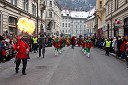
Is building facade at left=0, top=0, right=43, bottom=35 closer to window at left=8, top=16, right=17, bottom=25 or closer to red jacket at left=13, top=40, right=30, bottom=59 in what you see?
window at left=8, top=16, right=17, bottom=25

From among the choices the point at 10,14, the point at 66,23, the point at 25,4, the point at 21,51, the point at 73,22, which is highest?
the point at 73,22

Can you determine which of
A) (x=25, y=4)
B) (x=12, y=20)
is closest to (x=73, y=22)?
(x=25, y=4)

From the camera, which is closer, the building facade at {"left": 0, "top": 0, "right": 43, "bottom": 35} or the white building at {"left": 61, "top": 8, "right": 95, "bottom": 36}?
the building facade at {"left": 0, "top": 0, "right": 43, "bottom": 35}

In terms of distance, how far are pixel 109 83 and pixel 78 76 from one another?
1.89 m

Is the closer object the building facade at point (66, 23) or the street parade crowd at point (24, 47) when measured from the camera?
the street parade crowd at point (24, 47)

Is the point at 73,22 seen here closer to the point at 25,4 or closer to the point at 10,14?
the point at 25,4

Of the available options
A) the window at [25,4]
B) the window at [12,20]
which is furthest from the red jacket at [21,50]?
the window at [25,4]

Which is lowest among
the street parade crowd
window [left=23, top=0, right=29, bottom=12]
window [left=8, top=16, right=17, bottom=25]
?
the street parade crowd

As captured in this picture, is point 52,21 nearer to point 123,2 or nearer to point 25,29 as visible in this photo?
point 123,2

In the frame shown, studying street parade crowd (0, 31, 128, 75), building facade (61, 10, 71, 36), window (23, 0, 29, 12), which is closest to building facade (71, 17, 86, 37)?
building facade (61, 10, 71, 36)

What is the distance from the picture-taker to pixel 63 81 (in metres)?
10.7

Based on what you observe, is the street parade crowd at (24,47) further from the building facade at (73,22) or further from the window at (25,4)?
the building facade at (73,22)

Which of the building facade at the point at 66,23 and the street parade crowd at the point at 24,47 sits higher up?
the building facade at the point at 66,23

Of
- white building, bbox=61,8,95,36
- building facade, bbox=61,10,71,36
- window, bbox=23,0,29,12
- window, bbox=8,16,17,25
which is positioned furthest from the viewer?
white building, bbox=61,8,95,36
